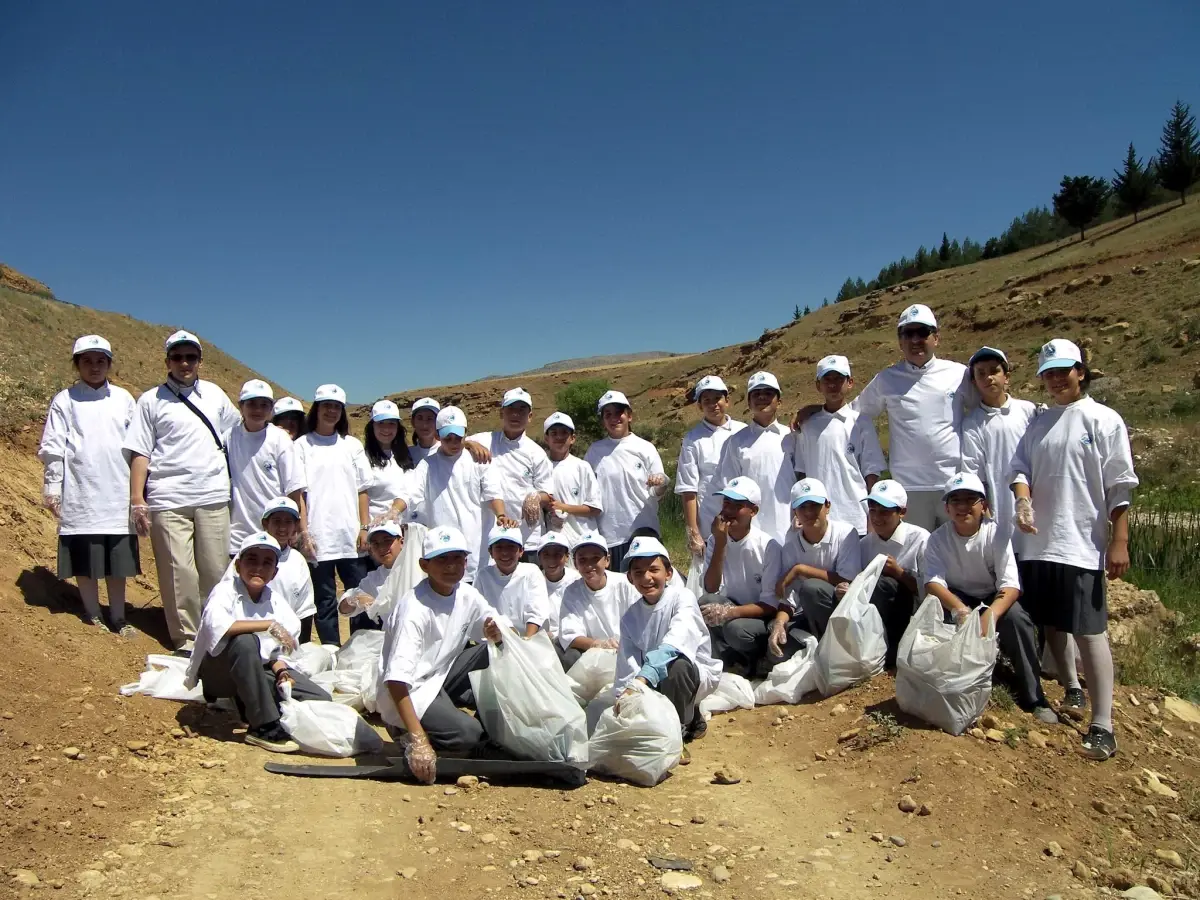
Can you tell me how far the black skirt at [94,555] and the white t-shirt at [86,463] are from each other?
0.27 ft

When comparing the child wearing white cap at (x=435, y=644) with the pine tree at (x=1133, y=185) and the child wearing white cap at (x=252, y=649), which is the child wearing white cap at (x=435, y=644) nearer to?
the child wearing white cap at (x=252, y=649)

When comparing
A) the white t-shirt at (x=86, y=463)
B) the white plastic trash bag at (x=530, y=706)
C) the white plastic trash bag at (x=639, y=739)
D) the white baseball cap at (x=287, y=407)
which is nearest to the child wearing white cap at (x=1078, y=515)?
the white plastic trash bag at (x=639, y=739)

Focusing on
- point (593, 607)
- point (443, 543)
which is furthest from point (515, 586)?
point (443, 543)

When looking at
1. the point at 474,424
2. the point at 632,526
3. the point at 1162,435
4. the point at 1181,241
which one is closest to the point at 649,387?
the point at 474,424

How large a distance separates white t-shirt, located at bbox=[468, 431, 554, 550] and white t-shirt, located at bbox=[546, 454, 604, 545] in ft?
0.23

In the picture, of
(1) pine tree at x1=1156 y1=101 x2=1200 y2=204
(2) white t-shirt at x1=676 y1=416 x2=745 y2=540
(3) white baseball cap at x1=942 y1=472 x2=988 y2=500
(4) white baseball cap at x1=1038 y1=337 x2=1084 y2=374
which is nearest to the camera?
(4) white baseball cap at x1=1038 y1=337 x2=1084 y2=374

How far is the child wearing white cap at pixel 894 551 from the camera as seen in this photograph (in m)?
5.23

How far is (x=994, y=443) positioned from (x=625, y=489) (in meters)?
2.51

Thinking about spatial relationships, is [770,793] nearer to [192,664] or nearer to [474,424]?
[192,664]

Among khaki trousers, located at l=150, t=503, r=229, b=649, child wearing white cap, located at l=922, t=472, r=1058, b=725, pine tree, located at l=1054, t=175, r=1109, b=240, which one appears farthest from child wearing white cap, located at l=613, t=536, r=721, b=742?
pine tree, located at l=1054, t=175, r=1109, b=240

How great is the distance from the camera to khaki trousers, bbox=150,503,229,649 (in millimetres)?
5828

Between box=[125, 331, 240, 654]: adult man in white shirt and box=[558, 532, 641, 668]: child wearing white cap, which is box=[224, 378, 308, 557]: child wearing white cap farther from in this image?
box=[558, 532, 641, 668]: child wearing white cap

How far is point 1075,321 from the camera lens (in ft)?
97.8

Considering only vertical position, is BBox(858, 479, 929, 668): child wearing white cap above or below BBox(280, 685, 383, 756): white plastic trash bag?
above
